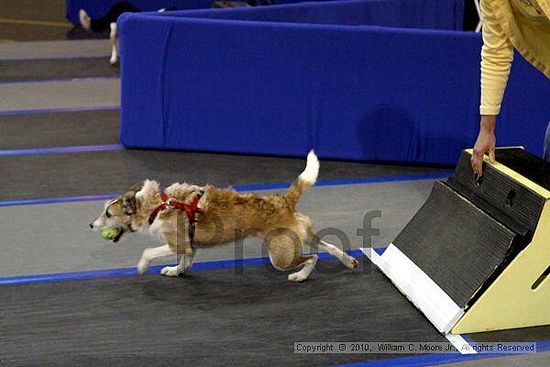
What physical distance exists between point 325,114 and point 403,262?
2.04 meters

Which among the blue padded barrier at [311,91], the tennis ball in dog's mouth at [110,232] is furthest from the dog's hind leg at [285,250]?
the blue padded barrier at [311,91]

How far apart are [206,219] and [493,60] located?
150 centimetres

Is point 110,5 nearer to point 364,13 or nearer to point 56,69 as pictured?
point 56,69

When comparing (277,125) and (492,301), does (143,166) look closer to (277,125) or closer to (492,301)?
(277,125)

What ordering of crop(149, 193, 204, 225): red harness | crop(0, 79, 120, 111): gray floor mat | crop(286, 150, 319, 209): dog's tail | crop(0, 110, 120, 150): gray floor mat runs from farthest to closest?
crop(0, 79, 120, 111): gray floor mat → crop(0, 110, 120, 150): gray floor mat → crop(286, 150, 319, 209): dog's tail → crop(149, 193, 204, 225): red harness

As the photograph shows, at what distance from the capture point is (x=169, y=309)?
12.9 feet

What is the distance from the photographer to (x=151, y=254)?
13.3ft

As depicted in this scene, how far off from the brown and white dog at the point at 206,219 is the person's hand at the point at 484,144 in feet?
2.54

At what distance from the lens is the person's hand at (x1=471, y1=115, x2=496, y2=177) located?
143 inches

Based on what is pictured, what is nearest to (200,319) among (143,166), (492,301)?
(492,301)

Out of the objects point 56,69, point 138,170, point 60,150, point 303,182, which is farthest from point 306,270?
point 56,69

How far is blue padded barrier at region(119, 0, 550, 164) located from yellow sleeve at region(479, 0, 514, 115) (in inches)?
86.1

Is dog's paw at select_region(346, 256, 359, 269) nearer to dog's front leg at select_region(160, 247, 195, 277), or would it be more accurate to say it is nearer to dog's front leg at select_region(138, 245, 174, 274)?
dog's front leg at select_region(160, 247, 195, 277)

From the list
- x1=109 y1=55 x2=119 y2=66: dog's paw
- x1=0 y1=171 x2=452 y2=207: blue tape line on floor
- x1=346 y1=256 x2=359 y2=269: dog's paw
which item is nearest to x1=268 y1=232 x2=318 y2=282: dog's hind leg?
x1=346 y1=256 x2=359 y2=269: dog's paw
